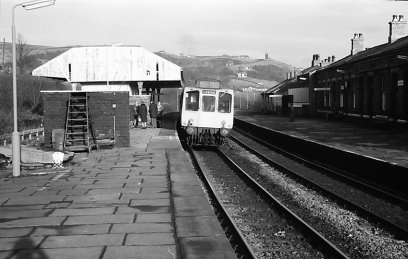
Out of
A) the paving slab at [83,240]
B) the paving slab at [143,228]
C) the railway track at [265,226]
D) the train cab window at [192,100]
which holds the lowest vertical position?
the railway track at [265,226]

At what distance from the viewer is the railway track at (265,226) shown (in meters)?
6.44

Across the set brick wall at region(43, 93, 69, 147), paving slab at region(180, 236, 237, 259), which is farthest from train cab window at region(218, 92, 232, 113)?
paving slab at region(180, 236, 237, 259)

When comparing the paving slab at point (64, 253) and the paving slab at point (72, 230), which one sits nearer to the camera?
the paving slab at point (64, 253)

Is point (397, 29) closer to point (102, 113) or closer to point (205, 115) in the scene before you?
point (205, 115)

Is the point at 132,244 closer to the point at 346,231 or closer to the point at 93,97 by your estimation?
the point at 346,231

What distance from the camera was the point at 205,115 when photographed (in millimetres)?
21156

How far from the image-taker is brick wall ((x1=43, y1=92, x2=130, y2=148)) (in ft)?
62.1

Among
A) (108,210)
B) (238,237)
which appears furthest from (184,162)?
(238,237)

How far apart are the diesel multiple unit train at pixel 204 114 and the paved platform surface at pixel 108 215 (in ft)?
25.4

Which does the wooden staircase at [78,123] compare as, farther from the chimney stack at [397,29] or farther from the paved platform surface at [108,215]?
the chimney stack at [397,29]

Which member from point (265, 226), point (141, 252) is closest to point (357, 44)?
point (265, 226)

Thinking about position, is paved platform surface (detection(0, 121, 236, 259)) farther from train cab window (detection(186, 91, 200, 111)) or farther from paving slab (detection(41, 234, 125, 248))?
train cab window (detection(186, 91, 200, 111))

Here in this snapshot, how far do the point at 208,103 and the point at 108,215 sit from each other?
13951mm

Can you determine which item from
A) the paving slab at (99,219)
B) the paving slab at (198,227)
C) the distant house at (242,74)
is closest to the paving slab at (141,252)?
the paving slab at (198,227)
